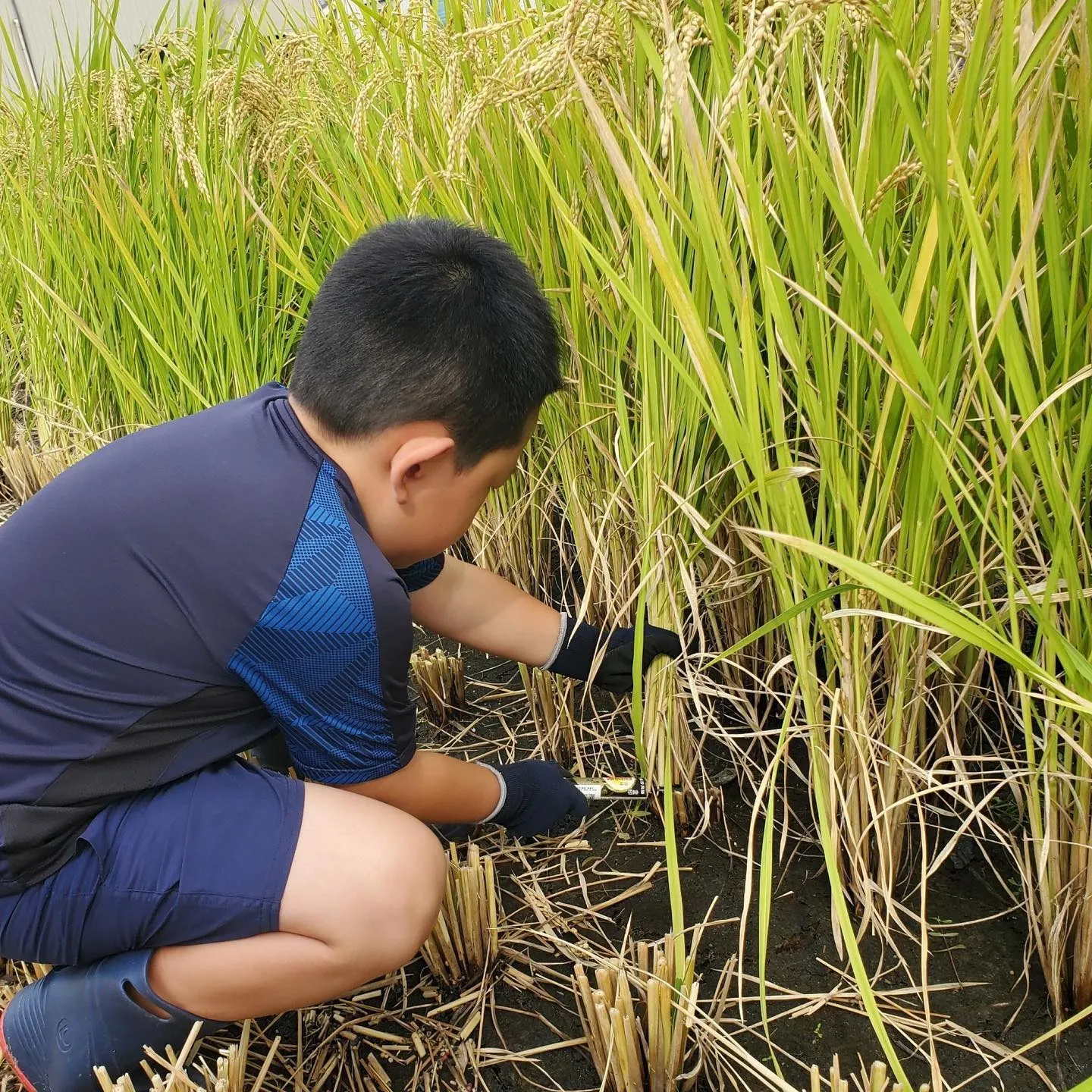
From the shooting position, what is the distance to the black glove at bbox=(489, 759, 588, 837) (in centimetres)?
125

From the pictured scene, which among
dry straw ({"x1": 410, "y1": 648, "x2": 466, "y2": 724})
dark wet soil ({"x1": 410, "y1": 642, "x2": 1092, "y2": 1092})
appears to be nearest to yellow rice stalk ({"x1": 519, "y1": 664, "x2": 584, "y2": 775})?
dry straw ({"x1": 410, "y1": 648, "x2": 466, "y2": 724})

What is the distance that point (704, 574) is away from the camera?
1345 mm

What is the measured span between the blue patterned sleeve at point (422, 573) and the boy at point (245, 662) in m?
0.29

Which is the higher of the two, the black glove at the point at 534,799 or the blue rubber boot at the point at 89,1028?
the blue rubber boot at the point at 89,1028

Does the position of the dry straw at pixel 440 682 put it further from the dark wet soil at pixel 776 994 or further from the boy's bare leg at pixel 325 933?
the boy's bare leg at pixel 325 933

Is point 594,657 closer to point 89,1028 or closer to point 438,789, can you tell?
point 438,789

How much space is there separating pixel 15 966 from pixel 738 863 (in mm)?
1005

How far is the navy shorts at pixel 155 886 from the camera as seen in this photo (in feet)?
3.24

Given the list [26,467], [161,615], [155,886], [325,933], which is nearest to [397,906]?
[325,933]

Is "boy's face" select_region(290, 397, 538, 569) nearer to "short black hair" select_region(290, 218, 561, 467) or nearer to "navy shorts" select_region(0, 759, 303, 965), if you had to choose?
"short black hair" select_region(290, 218, 561, 467)

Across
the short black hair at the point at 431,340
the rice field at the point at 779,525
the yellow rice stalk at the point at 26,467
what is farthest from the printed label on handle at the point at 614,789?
the yellow rice stalk at the point at 26,467

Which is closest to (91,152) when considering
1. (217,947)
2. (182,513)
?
(182,513)

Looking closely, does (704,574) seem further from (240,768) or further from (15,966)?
(15,966)

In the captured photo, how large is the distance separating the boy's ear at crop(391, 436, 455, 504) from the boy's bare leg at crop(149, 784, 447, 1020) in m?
0.39
